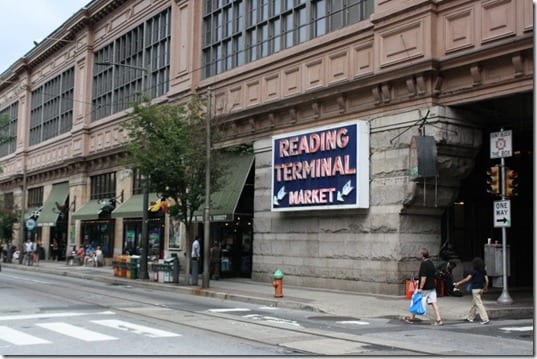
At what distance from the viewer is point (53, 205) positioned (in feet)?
155

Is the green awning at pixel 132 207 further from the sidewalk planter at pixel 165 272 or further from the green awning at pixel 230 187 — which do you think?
the sidewalk planter at pixel 165 272

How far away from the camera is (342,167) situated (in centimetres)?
2188

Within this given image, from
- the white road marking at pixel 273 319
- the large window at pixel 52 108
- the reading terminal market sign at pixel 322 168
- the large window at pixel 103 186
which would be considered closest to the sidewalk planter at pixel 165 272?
the reading terminal market sign at pixel 322 168

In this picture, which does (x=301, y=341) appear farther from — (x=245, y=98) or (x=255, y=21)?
(x=255, y=21)

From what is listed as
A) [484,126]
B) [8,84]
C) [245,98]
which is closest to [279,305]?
[484,126]

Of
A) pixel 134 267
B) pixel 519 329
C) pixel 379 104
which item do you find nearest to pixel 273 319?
pixel 519 329

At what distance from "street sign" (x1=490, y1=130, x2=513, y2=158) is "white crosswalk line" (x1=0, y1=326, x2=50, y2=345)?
13449mm

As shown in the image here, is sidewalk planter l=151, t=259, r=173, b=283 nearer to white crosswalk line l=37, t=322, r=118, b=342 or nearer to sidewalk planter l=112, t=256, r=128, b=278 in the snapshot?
sidewalk planter l=112, t=256, r=128, b=278

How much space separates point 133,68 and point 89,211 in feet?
39.3

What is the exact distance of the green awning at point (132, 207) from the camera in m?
34.0

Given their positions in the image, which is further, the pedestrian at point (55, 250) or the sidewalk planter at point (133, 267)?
the pedestrian at point (55, 250)

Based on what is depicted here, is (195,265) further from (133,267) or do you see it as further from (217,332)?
(217,332)

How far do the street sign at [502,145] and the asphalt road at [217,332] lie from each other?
486 centimetres

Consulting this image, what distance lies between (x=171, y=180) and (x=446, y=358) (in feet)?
52.1
